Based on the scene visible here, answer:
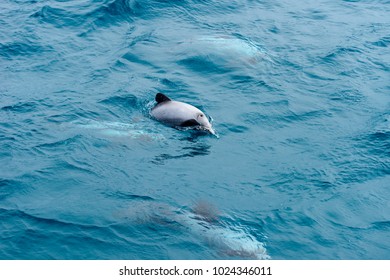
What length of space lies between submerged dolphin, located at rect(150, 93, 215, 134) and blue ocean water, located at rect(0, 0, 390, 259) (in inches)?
12.5

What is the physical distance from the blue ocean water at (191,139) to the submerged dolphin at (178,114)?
318mm

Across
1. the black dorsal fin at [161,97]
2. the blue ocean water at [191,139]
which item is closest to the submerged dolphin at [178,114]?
the black dorsal fin at [161,97]

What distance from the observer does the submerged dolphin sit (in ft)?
49.1

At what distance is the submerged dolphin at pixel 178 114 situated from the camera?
15.0 m

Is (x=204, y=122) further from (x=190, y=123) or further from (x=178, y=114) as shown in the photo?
(x=178, y=114)

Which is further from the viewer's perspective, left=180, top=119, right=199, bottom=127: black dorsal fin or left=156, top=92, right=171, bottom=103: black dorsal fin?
left=156, top=92, right=171, bottom=103: black dorsal fin

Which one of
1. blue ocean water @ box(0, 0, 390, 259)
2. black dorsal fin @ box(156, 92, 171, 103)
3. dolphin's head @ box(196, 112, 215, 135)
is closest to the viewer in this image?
blue ocean water @ box(0, 0, 390, 259)

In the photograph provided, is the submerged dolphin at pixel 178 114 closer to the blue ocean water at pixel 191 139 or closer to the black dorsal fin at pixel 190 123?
the black dorsal fin at pixel 190 123

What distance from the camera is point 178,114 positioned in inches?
601

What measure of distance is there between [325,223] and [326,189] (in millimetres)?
1177

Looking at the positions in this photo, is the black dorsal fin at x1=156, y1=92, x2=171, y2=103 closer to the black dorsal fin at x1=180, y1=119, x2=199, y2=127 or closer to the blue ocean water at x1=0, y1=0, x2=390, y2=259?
the blue ocean water at x1=0, y1=0, x2=390, y2=259

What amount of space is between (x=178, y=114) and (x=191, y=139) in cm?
98

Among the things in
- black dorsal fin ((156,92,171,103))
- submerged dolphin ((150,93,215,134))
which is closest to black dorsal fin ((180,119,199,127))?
submerged dolphin ((150,93,215,134))

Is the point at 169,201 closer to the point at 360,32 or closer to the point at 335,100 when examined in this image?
the point at 335,100
